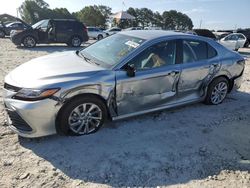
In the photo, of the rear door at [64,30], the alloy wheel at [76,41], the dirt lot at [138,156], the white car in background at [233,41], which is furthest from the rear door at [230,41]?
the dirt lot at [138,156]

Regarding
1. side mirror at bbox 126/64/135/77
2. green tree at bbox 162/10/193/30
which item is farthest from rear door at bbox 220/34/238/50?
green tree at bbox 162/10/193/30

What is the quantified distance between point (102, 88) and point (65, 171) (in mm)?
1356

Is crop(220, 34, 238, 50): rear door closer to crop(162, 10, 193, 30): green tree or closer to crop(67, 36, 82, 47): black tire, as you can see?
crop(67, 36, 82, 47): black tire

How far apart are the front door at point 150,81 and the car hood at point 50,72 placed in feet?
1.78

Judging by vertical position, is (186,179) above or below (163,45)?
below

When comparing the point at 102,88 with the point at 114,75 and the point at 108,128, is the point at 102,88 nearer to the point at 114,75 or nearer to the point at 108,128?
the point at 114,75

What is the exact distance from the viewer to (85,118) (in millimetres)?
4402

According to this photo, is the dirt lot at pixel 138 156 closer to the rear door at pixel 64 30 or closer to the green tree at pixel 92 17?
the rear door at pixel 64 30

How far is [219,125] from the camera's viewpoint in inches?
206

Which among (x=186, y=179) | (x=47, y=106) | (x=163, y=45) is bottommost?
(x=186, y=179)

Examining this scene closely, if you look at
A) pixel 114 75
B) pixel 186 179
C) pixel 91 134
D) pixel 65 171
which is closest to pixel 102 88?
pixel 114 75

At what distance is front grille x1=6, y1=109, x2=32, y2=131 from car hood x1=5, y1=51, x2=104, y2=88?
16.4 inches

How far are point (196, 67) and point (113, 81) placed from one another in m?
1.85

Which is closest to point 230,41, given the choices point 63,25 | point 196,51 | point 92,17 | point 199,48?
point 63,25
